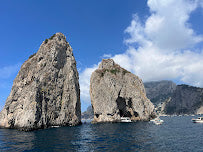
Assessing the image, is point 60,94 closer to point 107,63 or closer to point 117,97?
point 117,97

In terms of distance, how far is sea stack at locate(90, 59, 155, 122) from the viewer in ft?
333

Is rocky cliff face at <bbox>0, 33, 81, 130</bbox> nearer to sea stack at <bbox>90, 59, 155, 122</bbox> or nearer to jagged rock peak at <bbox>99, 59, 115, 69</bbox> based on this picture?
sea stack at <bbox>90, 59, 155, 122</bbox>

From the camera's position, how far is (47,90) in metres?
83.9

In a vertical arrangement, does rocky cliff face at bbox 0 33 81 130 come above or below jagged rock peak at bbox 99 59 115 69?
below

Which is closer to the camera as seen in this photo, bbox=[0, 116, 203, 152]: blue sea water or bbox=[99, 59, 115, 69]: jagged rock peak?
bbox=[0, 116, 203, 152]: blue sea water

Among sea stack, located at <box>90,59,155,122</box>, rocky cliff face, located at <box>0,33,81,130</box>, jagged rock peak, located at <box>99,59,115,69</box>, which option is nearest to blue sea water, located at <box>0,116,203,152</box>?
rocky cliff face, located at <box>0,33,81,130</box>

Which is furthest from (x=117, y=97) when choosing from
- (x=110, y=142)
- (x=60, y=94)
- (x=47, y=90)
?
(x=110, y=142)

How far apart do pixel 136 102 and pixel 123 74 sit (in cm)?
2540

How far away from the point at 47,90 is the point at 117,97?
4800 centimetres

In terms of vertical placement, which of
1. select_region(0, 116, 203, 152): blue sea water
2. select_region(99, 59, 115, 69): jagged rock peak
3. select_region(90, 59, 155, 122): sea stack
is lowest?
select_region(0, 116, 203, 152): blue sea water

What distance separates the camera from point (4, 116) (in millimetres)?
87188

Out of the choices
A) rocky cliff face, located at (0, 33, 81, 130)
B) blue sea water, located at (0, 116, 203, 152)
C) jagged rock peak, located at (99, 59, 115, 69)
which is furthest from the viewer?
jagged rock peak, located at (99, 59, 115, 69)

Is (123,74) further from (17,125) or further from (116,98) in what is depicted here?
(17,125)

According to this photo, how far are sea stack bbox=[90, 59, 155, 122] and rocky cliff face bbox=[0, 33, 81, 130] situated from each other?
761 inches
